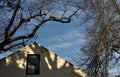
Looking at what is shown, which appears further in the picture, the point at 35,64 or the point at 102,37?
the point at 35,64

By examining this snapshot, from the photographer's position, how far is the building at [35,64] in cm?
2606

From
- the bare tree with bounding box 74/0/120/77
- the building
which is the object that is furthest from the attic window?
the bare tree with bounding box 74/0/120/77

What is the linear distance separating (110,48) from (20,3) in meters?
9.23

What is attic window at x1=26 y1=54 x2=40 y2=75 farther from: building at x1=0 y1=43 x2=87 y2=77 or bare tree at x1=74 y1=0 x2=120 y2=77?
bare tree at x1=74 y1=0 x2=120 y2=77

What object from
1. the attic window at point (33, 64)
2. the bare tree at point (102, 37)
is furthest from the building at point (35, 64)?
the bare tree at point (102, 37)

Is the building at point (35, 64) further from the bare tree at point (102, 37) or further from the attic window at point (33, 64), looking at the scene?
the bare tree at point (102, 37)

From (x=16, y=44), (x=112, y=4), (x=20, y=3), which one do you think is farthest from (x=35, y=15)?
(x=112, y=4)

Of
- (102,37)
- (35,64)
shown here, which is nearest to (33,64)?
(35,64)

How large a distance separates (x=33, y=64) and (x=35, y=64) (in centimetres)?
14

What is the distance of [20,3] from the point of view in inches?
853

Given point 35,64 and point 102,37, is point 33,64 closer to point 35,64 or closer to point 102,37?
point 35,64

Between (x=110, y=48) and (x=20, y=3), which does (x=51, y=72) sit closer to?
(x=20, y=3)

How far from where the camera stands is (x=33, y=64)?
26.5 meters

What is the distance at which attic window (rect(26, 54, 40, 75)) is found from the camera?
2631 centimetres
